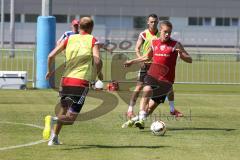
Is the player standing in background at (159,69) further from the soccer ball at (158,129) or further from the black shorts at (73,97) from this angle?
the black shorts at (73,97)

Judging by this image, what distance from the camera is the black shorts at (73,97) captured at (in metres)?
10.3

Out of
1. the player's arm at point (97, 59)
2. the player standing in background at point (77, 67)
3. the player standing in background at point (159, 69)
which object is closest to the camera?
the player's arm at point (97, 59)

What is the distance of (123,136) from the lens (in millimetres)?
11539

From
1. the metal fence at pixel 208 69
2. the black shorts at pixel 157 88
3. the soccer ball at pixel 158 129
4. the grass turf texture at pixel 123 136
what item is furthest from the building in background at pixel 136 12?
the soccer ball at pixel 158 129

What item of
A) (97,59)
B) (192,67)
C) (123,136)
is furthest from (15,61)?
(97,59)

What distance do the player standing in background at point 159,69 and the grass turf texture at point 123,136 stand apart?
0.44 m

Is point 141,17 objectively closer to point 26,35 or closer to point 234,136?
point 26,35

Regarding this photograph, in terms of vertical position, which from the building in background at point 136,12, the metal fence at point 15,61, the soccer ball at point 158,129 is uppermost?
the building in background at point 136,12

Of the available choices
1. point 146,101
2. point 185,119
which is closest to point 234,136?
point 146,101

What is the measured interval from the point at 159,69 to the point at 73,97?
2480 millimetres

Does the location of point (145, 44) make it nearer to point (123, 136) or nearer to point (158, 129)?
point (158, 129)

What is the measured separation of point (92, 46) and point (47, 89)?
1205cm

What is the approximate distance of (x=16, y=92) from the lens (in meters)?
20.5

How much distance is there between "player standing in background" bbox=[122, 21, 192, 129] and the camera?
Answer: 12.1 metres
